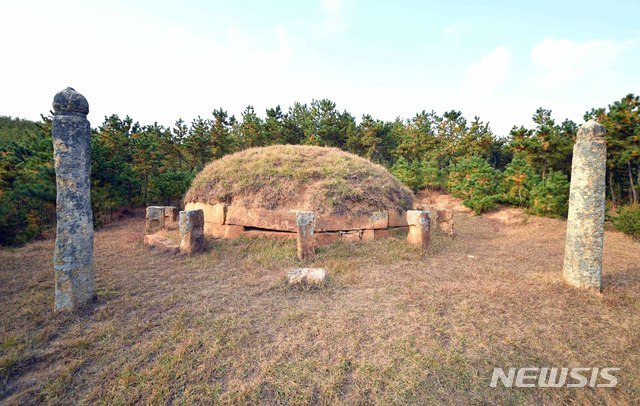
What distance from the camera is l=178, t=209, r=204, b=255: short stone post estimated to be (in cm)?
685

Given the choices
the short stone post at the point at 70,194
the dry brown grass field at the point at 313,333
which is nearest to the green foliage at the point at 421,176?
the dry brown grass field at the point at 313,333

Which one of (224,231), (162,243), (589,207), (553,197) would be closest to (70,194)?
(162,243)

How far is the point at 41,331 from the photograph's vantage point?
3.66 metres

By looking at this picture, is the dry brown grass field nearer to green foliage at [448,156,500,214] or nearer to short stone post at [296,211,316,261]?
short stone post at [296,211,316,261]

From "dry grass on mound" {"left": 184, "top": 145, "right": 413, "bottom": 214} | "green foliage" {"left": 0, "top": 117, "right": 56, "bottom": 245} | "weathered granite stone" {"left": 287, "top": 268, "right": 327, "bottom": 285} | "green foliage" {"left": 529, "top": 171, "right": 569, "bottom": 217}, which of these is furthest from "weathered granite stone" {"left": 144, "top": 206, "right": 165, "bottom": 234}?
"green foliage" {"left": 529, "top": 171, "right": 569, "bottom": 217}

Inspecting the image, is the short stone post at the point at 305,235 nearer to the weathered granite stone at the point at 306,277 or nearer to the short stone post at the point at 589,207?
the weathered granite stone at the point at 306,277

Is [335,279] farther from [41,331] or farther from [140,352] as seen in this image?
[41,331]

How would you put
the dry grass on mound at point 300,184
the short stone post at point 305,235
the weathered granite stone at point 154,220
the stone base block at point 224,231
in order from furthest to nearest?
the weathered granite stone at point 154,220 < the stone base block at point 224,231 < the dry grass on mound at point 300,184 < the short stone post at point 305,235

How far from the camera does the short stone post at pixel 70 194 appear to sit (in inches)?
162

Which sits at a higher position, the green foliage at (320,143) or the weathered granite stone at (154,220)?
the green foliage at (320,143)

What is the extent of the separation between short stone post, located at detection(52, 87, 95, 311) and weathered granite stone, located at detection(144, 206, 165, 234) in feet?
16.5

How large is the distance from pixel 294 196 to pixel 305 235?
192 centimetres

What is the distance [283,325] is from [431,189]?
745 inches

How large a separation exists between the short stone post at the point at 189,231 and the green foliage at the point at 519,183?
47.3ft
